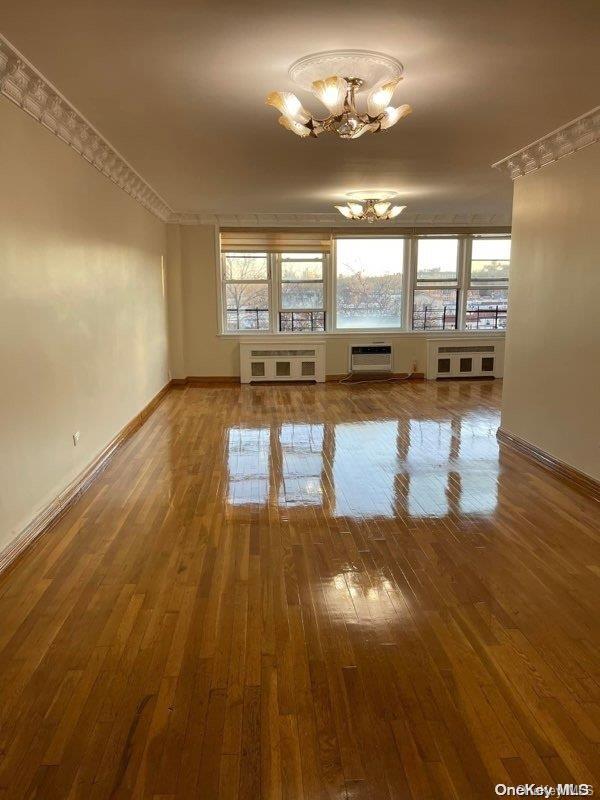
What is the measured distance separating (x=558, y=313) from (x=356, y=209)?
3038 millimetres

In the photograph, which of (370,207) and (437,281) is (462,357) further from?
(370,207)

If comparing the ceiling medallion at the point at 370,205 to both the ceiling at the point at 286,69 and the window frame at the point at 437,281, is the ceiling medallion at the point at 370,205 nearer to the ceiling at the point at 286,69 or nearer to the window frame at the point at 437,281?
the ceiling at the point at 286,69

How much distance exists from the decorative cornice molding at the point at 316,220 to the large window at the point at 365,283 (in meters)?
0.19

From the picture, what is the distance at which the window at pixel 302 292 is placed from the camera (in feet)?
31.3

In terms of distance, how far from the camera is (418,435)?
237 inches

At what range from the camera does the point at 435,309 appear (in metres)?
Answer: 9.93

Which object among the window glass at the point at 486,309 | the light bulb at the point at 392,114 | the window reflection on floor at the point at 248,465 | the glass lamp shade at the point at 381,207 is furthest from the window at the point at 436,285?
the light bulb at the point at 392,114

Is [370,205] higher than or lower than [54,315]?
higher

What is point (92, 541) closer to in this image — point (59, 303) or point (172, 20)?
point (59, 303)

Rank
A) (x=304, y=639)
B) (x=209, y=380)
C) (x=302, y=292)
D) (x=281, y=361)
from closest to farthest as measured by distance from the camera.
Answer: (x=304, y=639)
(x=281, y=361)
(x=209, y=380)
(x=302, y=292)

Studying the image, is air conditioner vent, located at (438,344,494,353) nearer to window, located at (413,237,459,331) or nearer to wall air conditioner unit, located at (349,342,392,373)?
window, located at (413,237,459,331)

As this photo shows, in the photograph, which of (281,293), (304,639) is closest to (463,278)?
(281,293)

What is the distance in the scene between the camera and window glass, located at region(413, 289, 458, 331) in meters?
9.86

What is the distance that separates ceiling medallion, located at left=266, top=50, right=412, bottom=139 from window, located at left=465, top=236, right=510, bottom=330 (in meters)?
6.96
